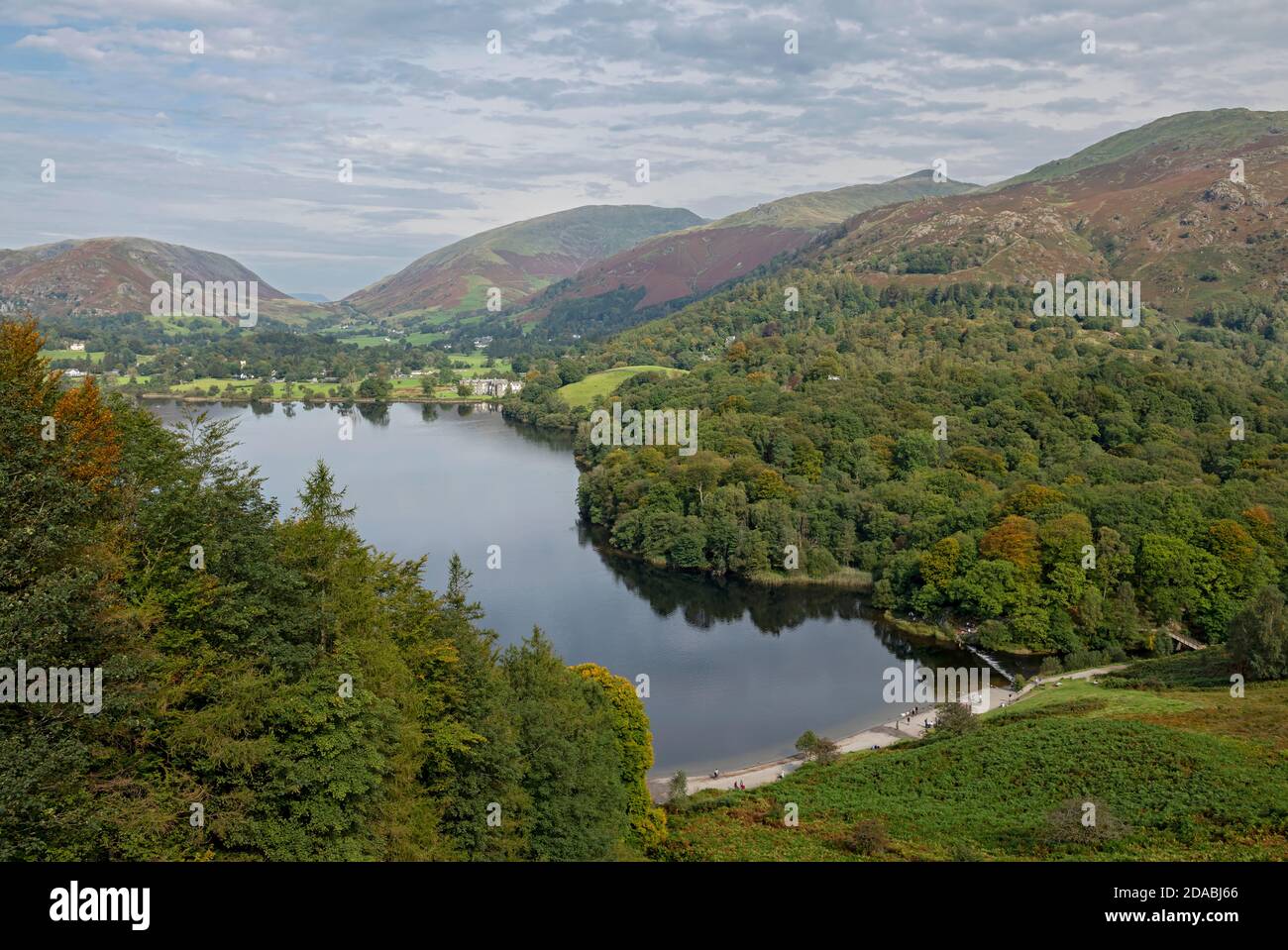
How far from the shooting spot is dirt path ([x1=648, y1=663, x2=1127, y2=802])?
26.0 m

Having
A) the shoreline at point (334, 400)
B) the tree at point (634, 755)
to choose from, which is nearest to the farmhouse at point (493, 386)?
the shoreline at point (334, 400)

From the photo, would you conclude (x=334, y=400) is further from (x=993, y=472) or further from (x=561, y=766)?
(x=561, y=766)

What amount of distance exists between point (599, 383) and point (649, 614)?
6400 cm

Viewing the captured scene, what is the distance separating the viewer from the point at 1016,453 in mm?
58219

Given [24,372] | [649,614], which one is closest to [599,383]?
[649,614]

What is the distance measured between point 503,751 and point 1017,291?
102230 millimetres

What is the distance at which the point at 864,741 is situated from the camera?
29.2 m

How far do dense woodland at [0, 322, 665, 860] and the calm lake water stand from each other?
13.0 metres

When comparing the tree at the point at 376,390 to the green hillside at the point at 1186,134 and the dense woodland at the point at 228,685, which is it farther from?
the green hillside at the point at 1186,134

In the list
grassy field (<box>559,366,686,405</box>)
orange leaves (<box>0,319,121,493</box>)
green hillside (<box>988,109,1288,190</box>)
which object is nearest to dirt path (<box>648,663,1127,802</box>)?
orange leaves (<box>0,319,121,493</box>)

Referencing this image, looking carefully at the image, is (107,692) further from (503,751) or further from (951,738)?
(951,738)

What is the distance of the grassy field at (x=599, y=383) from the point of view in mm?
98688

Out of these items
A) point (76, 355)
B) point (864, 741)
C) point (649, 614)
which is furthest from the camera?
point (76, 355)
